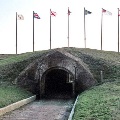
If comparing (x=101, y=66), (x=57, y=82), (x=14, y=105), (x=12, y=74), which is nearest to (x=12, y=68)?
(x=12, y=74)

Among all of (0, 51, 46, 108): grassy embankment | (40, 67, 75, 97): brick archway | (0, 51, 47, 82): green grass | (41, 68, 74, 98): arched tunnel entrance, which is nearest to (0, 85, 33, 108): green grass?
(0, 51, 46, 108): grassy embankment

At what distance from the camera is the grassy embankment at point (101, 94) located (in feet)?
56.4

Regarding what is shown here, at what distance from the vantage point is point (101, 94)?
2622 cm

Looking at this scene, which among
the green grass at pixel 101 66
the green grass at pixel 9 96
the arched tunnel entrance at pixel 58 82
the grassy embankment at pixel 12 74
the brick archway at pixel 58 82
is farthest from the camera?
the arched tunnel entrance at pixel 58 82

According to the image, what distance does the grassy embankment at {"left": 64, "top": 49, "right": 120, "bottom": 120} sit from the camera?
1720 cm

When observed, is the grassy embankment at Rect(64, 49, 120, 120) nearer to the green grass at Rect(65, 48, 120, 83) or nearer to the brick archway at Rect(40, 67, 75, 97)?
the green grass at Rect(65, 48, 120, 83)

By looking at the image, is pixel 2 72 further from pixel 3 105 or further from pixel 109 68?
pixel 3 105

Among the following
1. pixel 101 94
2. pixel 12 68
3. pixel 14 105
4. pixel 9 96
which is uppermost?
pixel 12 68

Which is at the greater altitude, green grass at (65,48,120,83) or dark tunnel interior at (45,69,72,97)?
green grass at (65,48,120,83)

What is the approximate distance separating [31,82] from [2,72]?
4009mm

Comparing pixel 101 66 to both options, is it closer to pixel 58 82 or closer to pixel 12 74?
pixel 12 74

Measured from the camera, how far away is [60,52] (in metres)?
36.8

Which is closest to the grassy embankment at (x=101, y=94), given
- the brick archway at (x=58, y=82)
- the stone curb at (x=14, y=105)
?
the stone curb at (x=14, y=105)

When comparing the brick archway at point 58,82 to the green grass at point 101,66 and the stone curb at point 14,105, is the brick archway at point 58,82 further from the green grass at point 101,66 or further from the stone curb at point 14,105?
the stone curb at point 14,105
